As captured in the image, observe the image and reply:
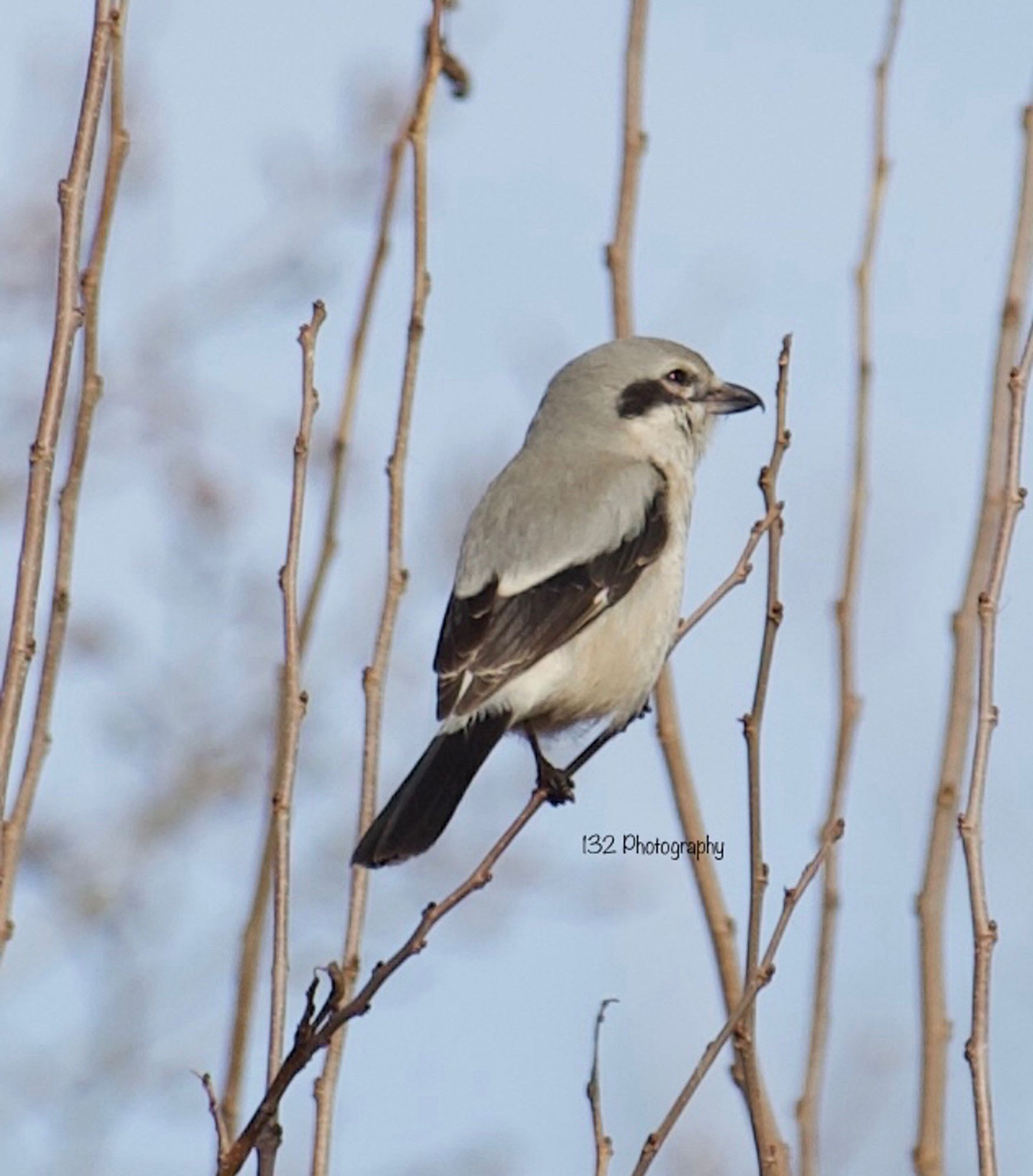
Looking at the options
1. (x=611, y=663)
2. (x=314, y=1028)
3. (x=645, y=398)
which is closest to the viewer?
(x=314, y=1028)

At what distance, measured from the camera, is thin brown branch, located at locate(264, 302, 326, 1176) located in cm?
198

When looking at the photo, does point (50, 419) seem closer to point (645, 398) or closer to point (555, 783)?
point (555, 783)

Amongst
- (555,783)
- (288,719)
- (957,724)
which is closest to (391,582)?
(288,719)

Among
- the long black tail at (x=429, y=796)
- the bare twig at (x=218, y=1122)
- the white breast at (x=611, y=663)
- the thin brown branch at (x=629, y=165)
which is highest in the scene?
the thin brown branch at (x=629, y=165)

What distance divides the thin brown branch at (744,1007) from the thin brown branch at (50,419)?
72cm

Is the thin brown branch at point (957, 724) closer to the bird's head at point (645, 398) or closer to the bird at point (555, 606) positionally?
the bird at point (555, 606)

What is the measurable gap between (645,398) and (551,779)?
915 mm

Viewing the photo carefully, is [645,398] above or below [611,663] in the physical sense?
above

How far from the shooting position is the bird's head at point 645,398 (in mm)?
3732

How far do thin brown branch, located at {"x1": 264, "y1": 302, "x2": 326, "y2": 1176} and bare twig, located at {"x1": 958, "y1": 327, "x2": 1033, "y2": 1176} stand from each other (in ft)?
2.41

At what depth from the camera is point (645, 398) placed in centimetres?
375

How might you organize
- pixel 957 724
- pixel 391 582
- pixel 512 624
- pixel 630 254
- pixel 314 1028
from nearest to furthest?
pixel 314 1028 < pixel 391 582 < pixel 957 724 < pixel 630 254 < pixel 512 624

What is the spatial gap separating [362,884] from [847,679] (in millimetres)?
749

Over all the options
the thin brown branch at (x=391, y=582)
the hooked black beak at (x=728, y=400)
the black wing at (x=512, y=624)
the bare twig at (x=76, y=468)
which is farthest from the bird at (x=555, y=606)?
the bare twig at (x=76, y=468)
